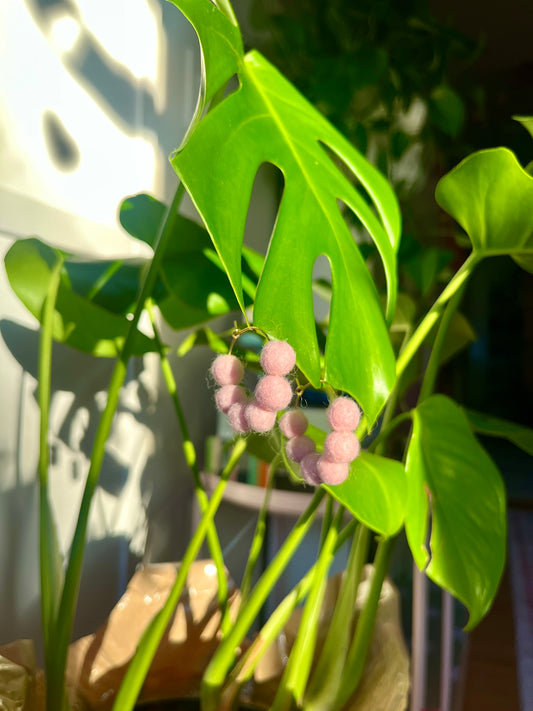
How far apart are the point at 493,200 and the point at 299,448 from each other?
0.24m

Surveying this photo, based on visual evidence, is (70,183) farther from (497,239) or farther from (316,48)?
(316,48)

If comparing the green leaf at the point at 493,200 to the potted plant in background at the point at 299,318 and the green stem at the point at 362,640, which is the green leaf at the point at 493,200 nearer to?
the potted plant in background at the point at 299,318

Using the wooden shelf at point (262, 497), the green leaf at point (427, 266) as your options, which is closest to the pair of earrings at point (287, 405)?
the green leaf at point (427, 266)

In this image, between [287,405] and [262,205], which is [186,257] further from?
[262,205]

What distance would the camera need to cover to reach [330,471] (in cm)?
30

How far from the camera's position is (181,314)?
58cm

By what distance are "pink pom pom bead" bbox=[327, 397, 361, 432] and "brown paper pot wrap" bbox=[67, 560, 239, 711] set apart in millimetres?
358

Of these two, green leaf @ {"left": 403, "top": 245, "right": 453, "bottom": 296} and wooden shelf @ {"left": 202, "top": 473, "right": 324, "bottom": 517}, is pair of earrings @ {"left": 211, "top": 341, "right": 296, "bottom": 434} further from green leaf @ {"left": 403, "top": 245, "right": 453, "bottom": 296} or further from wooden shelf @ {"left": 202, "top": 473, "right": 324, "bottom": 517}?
wooden shelf @ {"left": 202, "top": 473, "right": 324, "bottom": 517}

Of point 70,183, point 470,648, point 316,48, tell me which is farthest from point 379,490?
point 470,648

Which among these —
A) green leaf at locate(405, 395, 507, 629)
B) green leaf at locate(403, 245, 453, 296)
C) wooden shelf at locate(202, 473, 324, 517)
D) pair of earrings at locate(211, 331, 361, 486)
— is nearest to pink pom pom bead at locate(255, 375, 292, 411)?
pair of earrings at locate(211, 331, 361, 486)

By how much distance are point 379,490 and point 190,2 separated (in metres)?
0.30

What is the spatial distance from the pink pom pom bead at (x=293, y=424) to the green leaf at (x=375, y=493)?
4 cm

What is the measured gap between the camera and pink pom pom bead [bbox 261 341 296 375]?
30cm

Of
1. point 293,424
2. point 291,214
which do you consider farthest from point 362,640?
point 291,214
